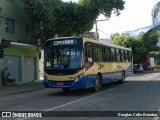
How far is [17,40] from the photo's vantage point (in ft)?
104

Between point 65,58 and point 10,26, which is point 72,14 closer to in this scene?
point 10,26

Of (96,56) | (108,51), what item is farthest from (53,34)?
(96,56)

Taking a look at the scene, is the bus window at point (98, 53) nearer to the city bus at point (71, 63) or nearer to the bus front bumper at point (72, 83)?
the city bus at point (71, 63)

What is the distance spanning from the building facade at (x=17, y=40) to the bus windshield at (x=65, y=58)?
8.53m

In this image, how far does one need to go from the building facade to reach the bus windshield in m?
8.53

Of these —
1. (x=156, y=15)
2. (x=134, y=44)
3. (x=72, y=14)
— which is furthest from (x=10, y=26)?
(x=134, y=44)

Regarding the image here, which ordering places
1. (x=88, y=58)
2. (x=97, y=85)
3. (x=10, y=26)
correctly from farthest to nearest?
(x=10, y=26)
(x=97, y=85)
(x=88, y=58)

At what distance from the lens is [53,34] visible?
1286 inches

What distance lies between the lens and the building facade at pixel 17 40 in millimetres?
29391

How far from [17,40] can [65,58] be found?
42.6ft

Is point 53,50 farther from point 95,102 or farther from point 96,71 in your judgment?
point 95,102

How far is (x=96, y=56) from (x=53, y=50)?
286cm

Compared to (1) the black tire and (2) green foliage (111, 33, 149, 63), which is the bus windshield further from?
(2) green foliage (111, 33, 149, 63)

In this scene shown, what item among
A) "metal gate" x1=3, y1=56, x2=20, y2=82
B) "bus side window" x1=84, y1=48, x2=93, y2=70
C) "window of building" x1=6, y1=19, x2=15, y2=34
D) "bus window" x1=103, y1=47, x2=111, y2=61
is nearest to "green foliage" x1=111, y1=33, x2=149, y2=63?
"metal gate" x1=3, y1=56, x2=20, y2=82
